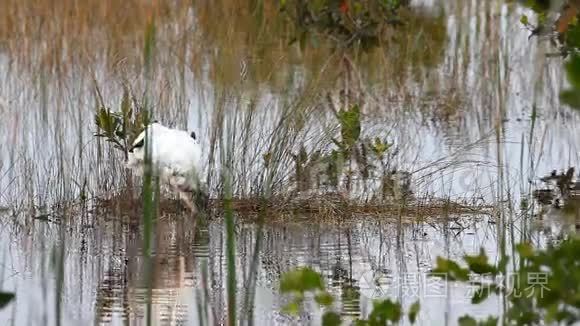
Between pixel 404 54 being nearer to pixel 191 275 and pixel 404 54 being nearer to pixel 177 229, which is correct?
pixel 177 229

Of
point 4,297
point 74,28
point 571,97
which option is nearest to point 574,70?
point 571,97

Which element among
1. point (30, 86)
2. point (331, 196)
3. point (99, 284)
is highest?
point (30, 86)

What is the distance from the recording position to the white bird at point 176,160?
459cm

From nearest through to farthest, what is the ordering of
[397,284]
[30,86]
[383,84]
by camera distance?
[397,284] < [30,86] < [383,84]

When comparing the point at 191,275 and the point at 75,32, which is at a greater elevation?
the point at 75,32

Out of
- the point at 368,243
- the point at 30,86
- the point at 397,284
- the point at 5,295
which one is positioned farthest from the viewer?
the point at 30,86

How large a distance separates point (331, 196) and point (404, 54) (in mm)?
2851

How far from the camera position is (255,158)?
505cm

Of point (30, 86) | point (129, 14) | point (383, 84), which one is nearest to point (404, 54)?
point (383, 84)

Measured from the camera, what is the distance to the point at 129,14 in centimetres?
803

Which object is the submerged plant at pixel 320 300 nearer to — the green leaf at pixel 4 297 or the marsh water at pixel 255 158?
the marsh water at pixel 255 158

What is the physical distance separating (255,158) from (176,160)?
518 mm

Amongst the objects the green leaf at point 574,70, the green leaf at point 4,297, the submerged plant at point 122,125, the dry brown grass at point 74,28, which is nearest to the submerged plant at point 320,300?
the green leaf at point 4,297

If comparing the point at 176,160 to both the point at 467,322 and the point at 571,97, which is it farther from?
the point at 571,97
